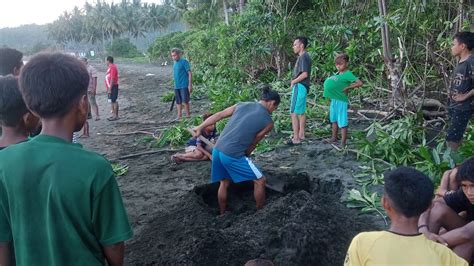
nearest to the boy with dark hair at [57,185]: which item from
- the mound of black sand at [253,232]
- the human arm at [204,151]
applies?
the mound of black sand at [253,232]

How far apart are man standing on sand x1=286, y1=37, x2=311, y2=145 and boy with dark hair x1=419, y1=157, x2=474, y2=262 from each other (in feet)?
13.0

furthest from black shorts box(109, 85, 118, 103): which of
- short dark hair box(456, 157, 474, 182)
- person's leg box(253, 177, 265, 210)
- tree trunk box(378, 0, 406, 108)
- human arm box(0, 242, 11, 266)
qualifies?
human arm box(0, 242, 11, 266)

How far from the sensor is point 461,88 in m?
5.13

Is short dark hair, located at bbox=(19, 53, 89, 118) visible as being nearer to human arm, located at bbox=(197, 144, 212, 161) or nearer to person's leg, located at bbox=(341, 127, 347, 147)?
human arm, located at bbox=(197, 144, 212, 161)

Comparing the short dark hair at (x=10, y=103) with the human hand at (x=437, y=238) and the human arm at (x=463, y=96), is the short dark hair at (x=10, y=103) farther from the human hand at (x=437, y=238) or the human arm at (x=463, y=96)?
the human arm at (x=463, y=96)

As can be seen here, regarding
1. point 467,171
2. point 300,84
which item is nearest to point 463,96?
point 467,171

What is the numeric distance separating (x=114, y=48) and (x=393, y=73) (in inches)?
2068

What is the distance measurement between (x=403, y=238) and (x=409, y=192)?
0.24m

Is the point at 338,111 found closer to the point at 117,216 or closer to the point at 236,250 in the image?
the point at 236,250

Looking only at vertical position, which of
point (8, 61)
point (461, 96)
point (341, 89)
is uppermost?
point (8, 61)

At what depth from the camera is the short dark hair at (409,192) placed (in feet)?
7.13

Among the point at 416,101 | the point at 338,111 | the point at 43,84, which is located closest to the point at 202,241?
the point at 43,84

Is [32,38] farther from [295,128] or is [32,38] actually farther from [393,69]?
[393,69]

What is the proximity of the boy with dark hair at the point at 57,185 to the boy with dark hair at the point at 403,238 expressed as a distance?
3.67 feet
